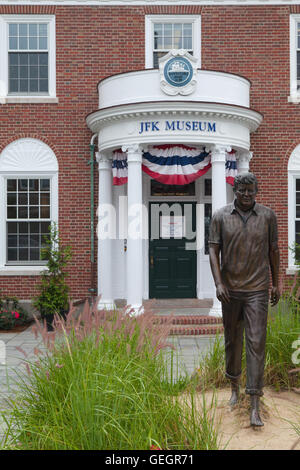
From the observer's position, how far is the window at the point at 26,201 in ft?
43.1

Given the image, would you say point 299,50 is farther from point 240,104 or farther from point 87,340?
point 87,340

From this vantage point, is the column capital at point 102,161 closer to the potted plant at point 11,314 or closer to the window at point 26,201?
the window at point 26,201

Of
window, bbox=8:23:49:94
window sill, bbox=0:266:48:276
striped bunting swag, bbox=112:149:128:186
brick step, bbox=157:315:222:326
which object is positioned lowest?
brick step, bbox=157:315:222:326

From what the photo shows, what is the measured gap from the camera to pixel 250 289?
492cm

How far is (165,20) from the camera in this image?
1326cm

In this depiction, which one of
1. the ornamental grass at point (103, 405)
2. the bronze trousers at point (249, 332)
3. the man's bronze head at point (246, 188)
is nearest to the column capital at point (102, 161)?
the man's bronze head at point (246, 188)

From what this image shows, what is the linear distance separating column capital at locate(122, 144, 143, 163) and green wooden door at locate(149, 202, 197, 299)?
274 cm

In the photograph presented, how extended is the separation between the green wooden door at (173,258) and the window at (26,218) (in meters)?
2.87

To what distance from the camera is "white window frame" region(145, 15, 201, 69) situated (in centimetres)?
1313

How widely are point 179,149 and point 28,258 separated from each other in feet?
16.3

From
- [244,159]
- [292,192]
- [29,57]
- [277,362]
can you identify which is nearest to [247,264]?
[277,362]

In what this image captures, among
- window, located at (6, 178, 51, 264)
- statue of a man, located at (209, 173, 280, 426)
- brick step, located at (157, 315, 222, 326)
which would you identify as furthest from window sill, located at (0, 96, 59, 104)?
statue of a man, located at (209, 173, 280, 426)

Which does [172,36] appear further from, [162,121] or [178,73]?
[162,121]

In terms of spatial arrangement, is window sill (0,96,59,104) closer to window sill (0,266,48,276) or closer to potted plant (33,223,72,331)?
potted plant (33,223,72,331)
